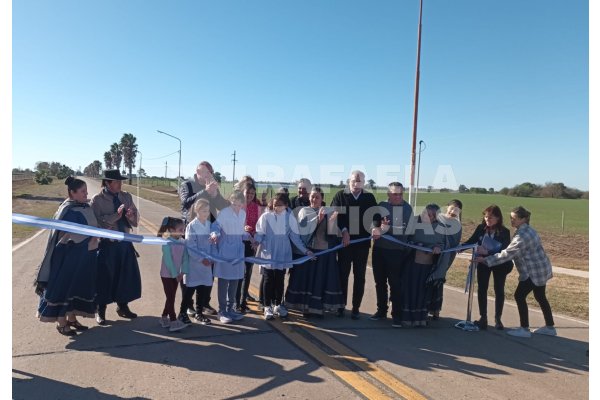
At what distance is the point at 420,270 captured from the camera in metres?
6.25

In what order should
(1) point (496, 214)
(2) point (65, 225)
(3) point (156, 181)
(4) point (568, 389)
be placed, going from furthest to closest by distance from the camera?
(3) point (156, 181) → (1) point (496, 214) → (2) point (65, 225) → (4) point (568, 389)

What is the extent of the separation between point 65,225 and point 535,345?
6.26 meters

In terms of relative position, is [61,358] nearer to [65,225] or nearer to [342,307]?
[65,225]

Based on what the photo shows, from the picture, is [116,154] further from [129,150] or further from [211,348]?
[211,348]

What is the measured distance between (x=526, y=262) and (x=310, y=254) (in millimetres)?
3251

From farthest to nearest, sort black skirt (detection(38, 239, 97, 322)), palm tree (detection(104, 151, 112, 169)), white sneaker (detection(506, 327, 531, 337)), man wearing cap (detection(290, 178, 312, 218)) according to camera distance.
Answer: palm tree (detection(104, 151, 112, 169)) → man wearing cap (detection(290, 178, 312, 218)) → white sneaker (detection(506, 327, 531, 337)) → black skirt (detection(38, 239, 97, 322))

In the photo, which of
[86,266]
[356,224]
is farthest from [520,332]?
[86,266]

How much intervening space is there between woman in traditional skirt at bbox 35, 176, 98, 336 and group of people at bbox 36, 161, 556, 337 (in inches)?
10.5

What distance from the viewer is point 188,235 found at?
570 centimetres

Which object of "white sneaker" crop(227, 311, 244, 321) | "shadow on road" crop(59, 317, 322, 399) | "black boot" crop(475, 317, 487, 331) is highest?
"white sneaker" crop(227, 311, 244, 321)

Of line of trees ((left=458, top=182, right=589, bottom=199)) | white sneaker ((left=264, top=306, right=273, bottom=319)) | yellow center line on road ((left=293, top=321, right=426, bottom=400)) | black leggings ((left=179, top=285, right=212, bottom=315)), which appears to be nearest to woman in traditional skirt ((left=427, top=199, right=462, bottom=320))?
yellow center line on road ((left=293, top=321, right=426, bottom=400))

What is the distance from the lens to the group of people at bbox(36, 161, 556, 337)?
18.9ft

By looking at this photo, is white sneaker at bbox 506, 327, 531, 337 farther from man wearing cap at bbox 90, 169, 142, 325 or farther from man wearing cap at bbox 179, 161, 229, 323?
man wearing cap at bbox 90, 169, 142, 325

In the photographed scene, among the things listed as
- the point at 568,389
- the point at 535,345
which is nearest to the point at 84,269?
the point at 568,389
